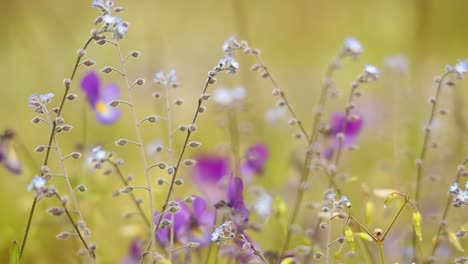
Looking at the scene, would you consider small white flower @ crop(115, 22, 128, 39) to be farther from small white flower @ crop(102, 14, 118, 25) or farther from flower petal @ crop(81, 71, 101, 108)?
flower petal @ crop(81, 71, 101, 108)

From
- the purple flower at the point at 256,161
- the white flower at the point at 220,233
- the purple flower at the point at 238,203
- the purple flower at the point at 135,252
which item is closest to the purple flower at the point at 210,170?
the purple flower at the point at 256,161

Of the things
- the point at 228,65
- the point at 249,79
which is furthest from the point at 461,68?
the point at 249,79

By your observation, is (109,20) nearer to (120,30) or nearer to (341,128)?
(120,30)

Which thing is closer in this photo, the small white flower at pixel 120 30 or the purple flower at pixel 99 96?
the small white flower at pixel 120 30

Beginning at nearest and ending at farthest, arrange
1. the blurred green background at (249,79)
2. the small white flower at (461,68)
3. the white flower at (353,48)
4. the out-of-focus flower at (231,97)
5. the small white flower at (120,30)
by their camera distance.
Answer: the small white flower at (120,30), the small white flower at (461,68), the white flower at (353,48), the out-of-focus flower at (231,97), the blurred green background at (249,79)

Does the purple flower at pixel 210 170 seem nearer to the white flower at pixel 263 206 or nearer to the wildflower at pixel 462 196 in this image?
the white flower at pixel 263 206

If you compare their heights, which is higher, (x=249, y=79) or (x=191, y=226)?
(x=249, y=79)

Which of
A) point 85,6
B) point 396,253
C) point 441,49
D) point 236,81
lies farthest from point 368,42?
point 396,253
